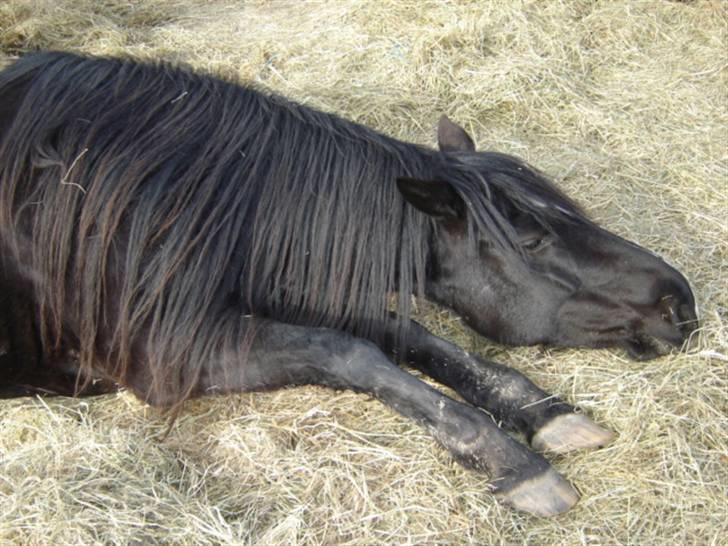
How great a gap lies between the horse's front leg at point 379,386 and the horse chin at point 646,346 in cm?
70

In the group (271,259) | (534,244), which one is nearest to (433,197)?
(534,244)

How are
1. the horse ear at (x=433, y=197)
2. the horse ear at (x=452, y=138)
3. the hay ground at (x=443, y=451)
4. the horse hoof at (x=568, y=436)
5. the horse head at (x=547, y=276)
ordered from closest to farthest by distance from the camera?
Result: 1. the hay ground at (x=443, y=451)
2. the horse hoof at (x=568, y=436)
3. the horse ear at (x=433, y=197)
4. the horse head at (x=547, y=276)
5. the horse ear at (x=452, y=138)

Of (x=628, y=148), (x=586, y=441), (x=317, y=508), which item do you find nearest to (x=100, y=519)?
(x=317, y=508)

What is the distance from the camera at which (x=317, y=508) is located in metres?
2.37

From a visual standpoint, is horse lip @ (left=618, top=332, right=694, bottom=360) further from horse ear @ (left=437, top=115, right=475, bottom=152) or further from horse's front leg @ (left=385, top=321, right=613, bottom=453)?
horse ear @ (left=437, top=115, right=475, bottom=152)

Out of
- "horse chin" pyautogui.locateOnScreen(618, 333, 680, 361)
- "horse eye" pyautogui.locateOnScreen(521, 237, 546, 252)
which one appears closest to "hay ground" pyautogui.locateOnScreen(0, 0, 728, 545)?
"horse chin" pyautogui.locateOnScreen(618, 333, 680, 361)

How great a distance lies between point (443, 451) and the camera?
99.3 inches

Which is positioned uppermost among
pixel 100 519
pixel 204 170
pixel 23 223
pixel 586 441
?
pixel 204 170

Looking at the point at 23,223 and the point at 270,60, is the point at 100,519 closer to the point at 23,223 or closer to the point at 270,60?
the point at 23,223

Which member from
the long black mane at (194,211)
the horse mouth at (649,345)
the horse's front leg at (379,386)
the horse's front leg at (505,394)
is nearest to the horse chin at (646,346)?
the horse mouth at (649,345)

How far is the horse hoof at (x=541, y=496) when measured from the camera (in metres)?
2.35

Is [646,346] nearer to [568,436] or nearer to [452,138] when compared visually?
[568,436]

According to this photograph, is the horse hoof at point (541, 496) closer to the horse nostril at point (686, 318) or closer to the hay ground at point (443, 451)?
the hay ground at point (443, 451)

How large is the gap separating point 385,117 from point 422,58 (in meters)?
0.58
